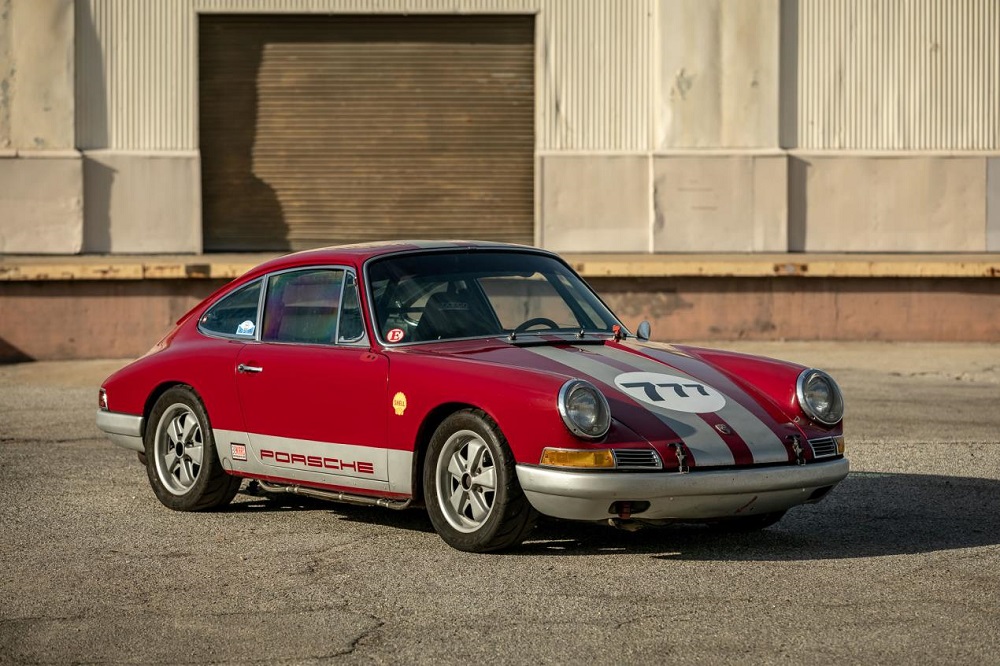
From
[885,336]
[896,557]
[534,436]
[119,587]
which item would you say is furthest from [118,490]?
[885,336]

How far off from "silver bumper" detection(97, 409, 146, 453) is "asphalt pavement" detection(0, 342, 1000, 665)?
299mm

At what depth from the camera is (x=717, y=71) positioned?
65.6 ft

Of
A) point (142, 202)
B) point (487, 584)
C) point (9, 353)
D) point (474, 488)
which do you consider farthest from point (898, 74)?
point (487, 584)

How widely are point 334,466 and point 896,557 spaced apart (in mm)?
2473

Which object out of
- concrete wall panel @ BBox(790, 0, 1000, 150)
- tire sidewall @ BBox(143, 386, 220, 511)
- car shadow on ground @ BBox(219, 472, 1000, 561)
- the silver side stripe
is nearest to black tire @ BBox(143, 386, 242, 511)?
tire sidewall @ BBox(143, 386, 220, 511)

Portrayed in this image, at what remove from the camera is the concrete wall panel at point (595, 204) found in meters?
20.3

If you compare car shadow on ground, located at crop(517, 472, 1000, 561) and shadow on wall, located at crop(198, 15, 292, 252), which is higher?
shadow on wall, located at crop(198, 15, 292, 252)

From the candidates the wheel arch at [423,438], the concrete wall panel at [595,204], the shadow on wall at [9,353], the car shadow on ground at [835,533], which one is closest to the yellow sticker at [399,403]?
the wheel arch at [423,438]

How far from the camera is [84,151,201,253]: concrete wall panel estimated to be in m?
20.1

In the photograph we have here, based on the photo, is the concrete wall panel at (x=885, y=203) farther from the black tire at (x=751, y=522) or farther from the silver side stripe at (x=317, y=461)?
the silver side stripe at (x=317, y=461)

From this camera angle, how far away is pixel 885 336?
701 inches

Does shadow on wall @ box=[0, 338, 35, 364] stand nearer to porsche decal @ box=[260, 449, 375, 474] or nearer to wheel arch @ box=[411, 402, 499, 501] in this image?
porsche decal @ box=[260, 449, 375, 474]

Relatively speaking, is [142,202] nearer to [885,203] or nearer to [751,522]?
[885,203]

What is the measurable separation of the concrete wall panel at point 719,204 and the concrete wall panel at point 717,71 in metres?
0.30
